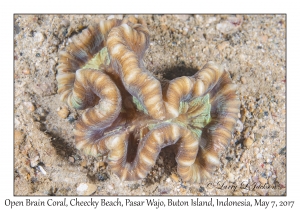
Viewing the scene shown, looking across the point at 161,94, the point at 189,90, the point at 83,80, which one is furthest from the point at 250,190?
the point at 83,80

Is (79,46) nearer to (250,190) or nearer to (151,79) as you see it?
(151,79)

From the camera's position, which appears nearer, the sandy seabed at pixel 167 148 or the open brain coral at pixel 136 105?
the open brain coral at pixel 136 105

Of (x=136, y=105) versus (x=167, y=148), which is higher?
(x=136, y=105)

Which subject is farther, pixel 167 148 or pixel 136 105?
pixel 167 148

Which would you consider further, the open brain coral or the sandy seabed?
the sandy seabed
